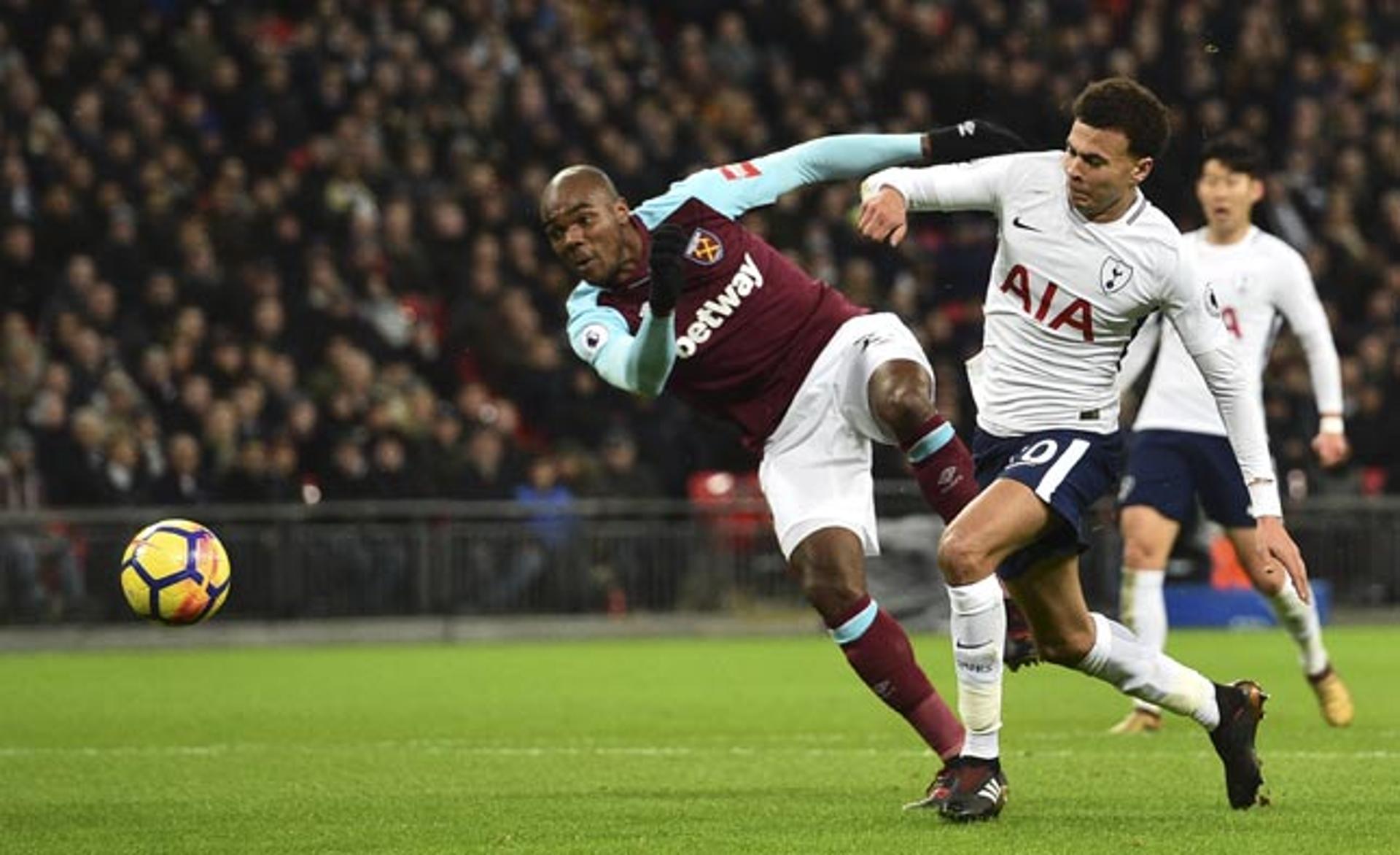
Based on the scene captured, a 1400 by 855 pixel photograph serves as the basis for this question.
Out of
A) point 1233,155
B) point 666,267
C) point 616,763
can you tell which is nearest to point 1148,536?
point 1233,155

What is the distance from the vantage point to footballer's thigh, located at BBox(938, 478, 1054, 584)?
26.7 feet

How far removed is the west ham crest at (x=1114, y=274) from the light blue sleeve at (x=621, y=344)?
56.4 inches

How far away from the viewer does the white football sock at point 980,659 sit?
827 centimetres

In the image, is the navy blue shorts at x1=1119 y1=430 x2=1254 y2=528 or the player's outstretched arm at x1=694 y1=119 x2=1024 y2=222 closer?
the player's outstretched arm at x1=694 y1=119 x2=1024 y2=222

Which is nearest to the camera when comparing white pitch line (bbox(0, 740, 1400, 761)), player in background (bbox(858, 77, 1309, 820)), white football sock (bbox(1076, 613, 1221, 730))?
player in background (bbox(858, 77, 1309, 820))

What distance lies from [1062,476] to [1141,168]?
1047 mm

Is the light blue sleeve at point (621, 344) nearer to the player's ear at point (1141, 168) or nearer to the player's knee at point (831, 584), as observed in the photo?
the player's knee at point (831, 584)

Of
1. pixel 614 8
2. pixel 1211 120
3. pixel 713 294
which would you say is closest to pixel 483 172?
pixel 614 8

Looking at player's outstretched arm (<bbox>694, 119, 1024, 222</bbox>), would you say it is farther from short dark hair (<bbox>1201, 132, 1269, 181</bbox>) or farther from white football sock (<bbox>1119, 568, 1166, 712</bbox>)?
white football sock (<bbox>1119, 568, 1166, 712</bbox>)

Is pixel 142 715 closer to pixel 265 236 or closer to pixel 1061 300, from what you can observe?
pixel 1061 300

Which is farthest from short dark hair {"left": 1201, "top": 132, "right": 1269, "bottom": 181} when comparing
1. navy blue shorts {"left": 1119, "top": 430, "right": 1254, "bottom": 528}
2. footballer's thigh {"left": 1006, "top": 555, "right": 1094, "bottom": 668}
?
footballer's thigh {"left": 1006, "top": 555, "right": 1094, "bottom": 668}

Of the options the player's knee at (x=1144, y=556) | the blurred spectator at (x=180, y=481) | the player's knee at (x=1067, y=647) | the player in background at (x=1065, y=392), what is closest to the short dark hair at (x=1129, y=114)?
the player in background at (x=1065, y=392)

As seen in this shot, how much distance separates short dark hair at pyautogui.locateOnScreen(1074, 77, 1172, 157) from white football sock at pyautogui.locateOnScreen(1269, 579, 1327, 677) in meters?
4.09

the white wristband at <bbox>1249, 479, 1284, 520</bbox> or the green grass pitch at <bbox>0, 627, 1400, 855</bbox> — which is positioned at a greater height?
the white wristband at <bbox>1249, 479, 1284, 520</bbox>
